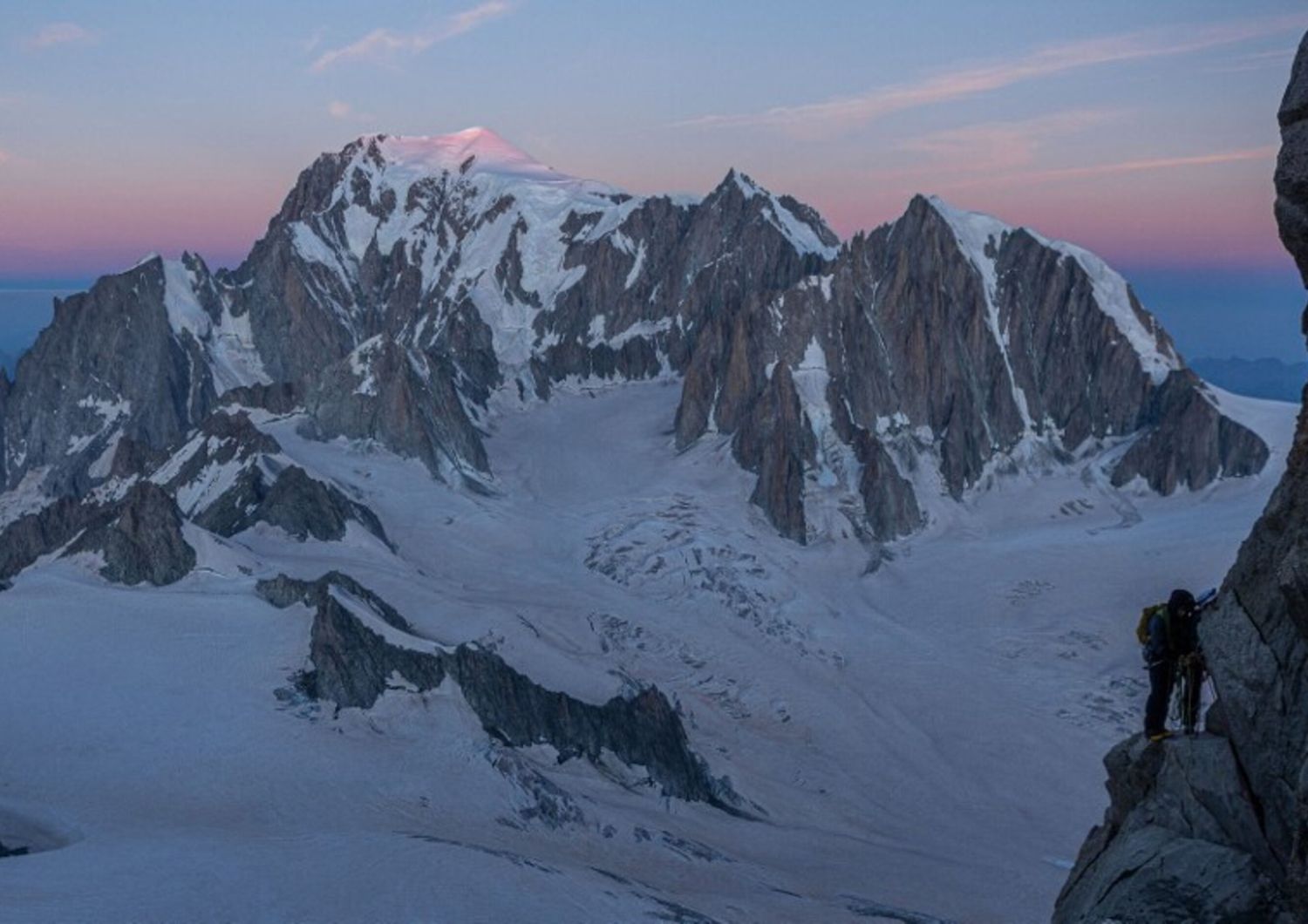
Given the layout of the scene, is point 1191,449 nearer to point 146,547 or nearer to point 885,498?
point 885,498

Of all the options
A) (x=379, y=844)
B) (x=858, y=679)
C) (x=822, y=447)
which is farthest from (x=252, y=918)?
(x=822, y=447)

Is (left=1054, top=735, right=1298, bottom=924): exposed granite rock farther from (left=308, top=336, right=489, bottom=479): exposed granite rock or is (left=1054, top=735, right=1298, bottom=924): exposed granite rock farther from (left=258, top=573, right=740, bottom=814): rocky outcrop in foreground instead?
(left=308, top=336, right=489, bottom=479): exposed granite rock

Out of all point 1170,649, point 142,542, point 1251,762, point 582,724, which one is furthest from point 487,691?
point 1251,762

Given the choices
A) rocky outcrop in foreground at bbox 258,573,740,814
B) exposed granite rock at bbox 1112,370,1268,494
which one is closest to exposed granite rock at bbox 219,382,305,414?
rocky outcrop in foreground at bbox 258,573,740,814

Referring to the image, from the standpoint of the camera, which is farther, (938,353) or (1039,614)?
(938,353)

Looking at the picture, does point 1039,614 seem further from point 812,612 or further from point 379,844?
point 379,844

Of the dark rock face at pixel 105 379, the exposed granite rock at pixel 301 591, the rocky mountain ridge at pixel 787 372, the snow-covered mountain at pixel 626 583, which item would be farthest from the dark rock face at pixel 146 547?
the dark rock face at pixel 105 379
